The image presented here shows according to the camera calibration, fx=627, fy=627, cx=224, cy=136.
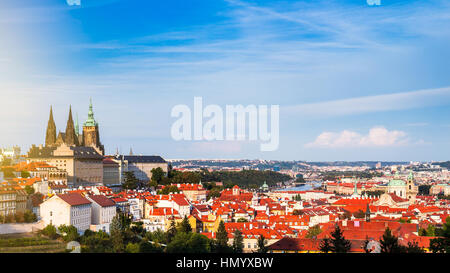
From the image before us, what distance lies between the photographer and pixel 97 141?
50000mm

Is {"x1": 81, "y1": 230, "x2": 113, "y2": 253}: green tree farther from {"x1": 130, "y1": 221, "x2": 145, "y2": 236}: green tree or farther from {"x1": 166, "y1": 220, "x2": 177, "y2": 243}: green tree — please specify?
{"x1": 130, "y1": 221, "x2": 145, "y2": 236}: green tree

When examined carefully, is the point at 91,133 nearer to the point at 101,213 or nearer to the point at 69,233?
the point at 101,213

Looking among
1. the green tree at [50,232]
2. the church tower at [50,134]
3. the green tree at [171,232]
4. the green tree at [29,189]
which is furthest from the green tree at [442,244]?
the church tower at [50,134]

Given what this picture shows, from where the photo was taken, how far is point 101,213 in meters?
24.0

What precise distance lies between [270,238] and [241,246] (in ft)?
7.90

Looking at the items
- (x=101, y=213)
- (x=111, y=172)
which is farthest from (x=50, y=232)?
(x=111, y=172)

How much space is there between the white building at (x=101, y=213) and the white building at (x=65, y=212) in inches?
19.0

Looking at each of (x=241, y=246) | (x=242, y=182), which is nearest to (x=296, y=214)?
(x=241, y=246)

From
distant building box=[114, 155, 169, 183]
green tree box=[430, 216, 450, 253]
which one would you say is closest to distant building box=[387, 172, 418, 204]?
distant building box=[114, 155, 169, 183]

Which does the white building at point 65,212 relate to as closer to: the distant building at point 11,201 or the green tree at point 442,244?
the distant building at point 11,201

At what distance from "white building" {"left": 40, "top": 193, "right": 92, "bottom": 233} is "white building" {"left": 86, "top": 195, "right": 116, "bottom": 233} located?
0.48 m

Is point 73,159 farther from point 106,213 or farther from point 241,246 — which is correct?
point 241,246

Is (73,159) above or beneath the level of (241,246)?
above

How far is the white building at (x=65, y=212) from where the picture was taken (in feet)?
71.6
